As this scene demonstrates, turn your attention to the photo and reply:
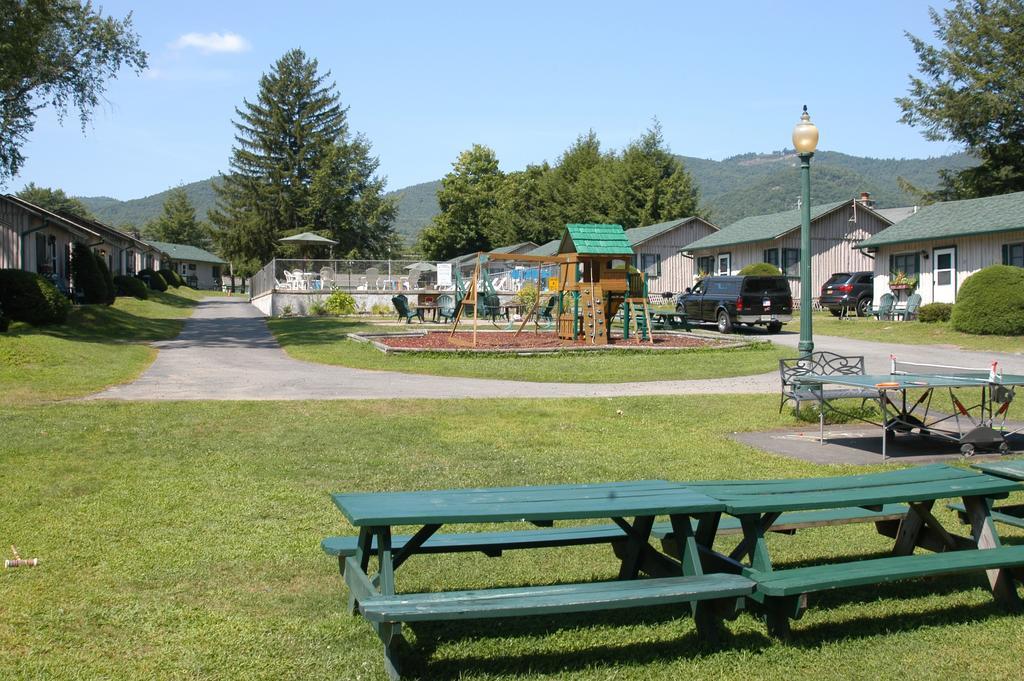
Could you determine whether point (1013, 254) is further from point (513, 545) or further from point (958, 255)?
point (513, 545)

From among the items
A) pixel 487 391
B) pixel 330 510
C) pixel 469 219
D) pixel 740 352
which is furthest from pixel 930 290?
pixel 469 219

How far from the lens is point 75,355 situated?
18656 mm

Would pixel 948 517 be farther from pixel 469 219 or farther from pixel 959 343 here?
pixel 469 219

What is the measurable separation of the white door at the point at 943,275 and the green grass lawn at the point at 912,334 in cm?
285

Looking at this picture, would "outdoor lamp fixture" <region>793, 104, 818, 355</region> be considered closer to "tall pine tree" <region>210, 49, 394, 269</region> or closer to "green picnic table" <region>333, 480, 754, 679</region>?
"green picnic table" <region>333, 480, 754, 679</region>

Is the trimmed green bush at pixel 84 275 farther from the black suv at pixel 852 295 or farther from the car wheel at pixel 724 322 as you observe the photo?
the black suv at pixel 852 295

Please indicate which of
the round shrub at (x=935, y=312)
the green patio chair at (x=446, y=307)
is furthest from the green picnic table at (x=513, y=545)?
the round shrub at (x=935, y=312)

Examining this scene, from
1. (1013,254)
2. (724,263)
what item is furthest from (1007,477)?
(724,263)

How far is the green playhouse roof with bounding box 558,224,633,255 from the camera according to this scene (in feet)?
76.3

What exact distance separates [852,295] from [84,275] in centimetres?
2925

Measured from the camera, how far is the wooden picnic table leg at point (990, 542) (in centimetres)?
474

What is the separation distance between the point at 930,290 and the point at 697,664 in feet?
106

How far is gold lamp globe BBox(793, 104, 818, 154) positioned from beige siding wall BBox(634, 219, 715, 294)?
4076 cm

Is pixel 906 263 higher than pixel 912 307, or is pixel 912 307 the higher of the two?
pixel 906 263
